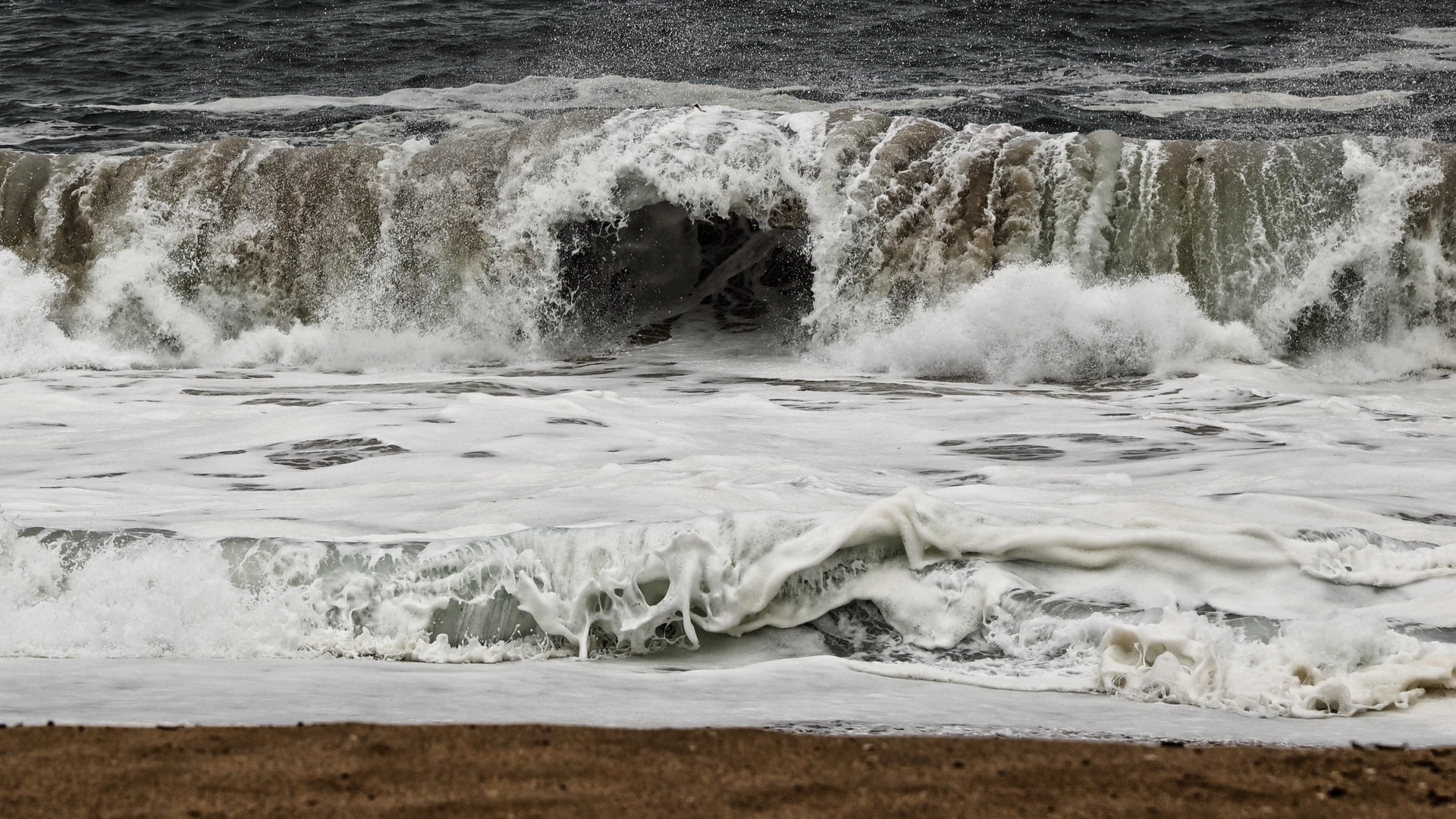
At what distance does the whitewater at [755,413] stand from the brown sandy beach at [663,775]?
29 centimetres

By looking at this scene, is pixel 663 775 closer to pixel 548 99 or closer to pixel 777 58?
pixel 548 99

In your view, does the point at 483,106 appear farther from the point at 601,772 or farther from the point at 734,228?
the point at 601,772

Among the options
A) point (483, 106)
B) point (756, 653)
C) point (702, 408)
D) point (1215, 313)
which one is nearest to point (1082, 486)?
point (756, 653)

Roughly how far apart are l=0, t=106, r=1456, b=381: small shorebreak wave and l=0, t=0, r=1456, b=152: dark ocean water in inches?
184

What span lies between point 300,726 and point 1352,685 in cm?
234

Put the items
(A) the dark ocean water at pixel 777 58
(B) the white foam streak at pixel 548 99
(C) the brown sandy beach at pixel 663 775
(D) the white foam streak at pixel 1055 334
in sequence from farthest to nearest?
(B) the white foam streak at pixel 548 99 < (A) the dark ocean water at pixel 777 58 < (D) the white foam streak at pixel 1055 334 < (C) the brown sandy beach at pixel 663 775

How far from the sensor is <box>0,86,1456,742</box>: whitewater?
3713 millimetres

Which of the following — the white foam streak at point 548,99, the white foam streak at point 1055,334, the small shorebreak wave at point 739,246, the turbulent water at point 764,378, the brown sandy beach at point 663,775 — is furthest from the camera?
→ the white foam streak at point 548,99

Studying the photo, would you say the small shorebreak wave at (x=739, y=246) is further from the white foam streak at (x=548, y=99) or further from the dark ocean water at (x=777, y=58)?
the white foam streak at (x=548, y=99)

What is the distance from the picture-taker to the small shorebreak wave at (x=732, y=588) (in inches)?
145

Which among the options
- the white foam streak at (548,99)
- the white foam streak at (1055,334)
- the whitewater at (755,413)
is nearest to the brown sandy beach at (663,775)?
the whitewater at (755,413)

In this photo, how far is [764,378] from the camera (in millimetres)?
8594

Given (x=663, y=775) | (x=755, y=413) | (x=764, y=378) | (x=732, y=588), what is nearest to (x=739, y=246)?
(x=764, y=378)

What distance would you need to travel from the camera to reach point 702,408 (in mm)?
7414
